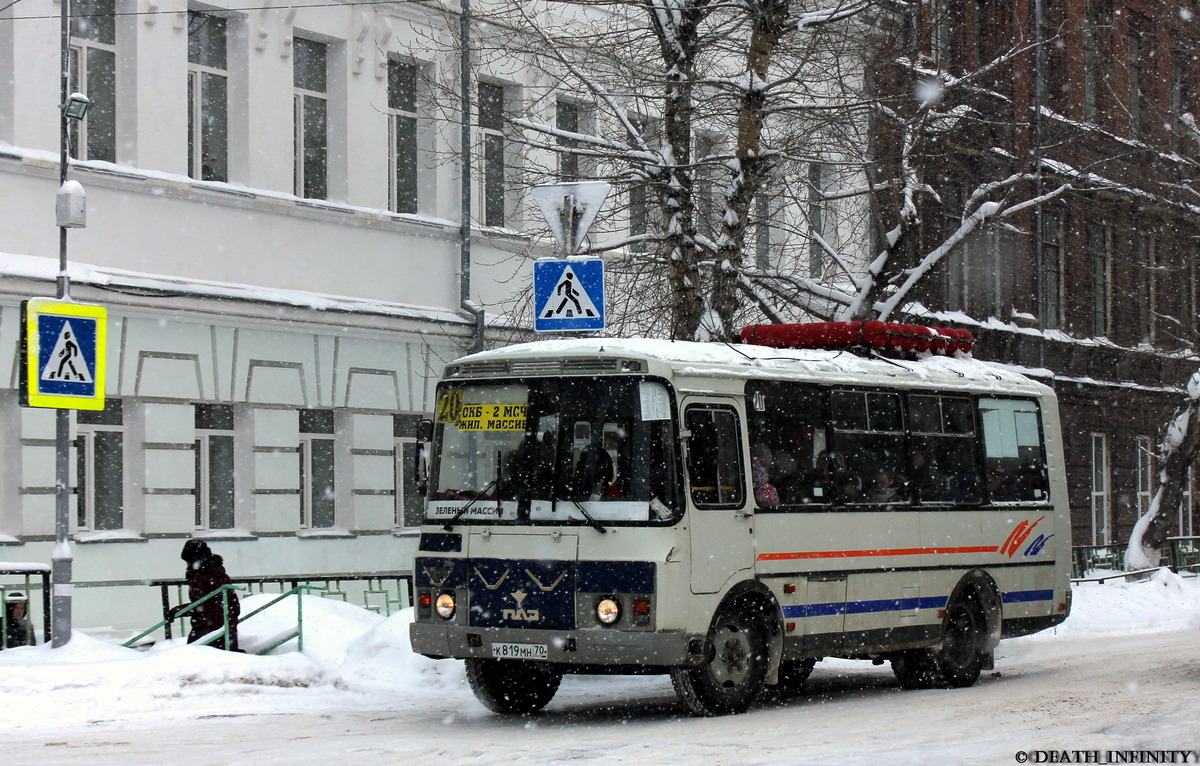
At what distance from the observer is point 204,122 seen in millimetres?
20953

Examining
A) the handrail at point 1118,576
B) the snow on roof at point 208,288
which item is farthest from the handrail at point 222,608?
the handrail at point 1118,576

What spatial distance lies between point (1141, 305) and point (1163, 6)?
267 inches

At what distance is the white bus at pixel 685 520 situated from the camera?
11820mm

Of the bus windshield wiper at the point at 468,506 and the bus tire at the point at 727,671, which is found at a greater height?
the bus windshield wiper at the point at 468,506

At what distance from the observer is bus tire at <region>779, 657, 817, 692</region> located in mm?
14859

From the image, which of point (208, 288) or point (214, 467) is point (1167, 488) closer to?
point (214, 467)

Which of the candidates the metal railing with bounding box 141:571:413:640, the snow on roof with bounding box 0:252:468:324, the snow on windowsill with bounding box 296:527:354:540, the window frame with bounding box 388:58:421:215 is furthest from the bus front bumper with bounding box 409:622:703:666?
the window frame with bounding box 388:58:421:215

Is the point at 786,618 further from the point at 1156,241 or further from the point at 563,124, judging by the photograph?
the point at 1156,241

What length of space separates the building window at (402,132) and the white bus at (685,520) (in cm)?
997

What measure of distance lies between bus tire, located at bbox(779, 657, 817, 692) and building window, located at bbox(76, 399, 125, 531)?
861 centimetres

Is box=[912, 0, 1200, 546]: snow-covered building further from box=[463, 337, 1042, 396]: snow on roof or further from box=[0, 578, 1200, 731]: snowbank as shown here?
box=[0, 578, 1200, 731]: snowbank

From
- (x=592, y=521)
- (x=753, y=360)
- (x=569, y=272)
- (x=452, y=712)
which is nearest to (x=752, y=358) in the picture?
(x=753, y=360)

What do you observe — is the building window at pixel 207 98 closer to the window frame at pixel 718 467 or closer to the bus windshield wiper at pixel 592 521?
the window frame at pixel 718 467

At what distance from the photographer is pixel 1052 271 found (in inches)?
1428
